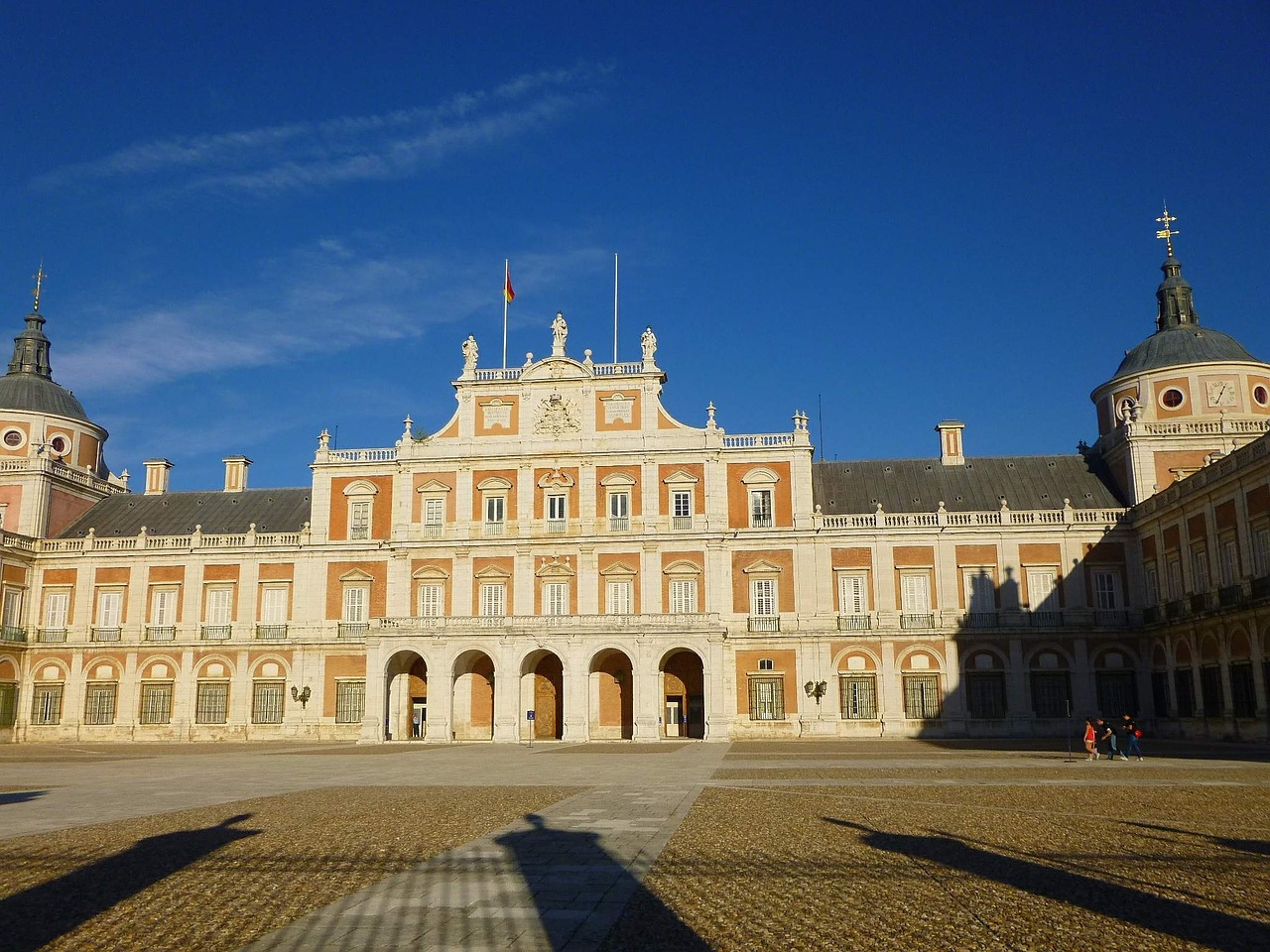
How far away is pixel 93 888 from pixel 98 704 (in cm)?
4946

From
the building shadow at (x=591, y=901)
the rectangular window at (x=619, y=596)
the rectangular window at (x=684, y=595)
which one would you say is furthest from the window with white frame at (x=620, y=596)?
the building shadow at (x=591, y=901)

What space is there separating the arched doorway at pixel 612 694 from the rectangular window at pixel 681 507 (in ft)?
22.2

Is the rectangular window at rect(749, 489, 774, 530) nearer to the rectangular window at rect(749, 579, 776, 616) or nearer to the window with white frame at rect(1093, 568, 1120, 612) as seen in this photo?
the rectangular window at rect(749, 579, 776, 616)

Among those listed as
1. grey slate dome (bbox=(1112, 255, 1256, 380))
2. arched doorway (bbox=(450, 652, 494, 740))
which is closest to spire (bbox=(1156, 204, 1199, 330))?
grey slate dome (bbox=(1112, 255, 1256, 380))

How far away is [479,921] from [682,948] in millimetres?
2008

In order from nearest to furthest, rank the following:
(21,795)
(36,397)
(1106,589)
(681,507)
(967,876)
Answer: (967,876)
(21,795)
(1106,589)
(681,507)
(36,397)

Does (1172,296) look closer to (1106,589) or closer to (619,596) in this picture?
(1106,589)

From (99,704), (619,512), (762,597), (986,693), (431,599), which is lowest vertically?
(99,704)

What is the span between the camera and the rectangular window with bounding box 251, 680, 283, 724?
177ft

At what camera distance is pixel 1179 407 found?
5297 centimetres

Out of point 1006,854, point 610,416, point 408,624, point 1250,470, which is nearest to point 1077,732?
point 1250,470

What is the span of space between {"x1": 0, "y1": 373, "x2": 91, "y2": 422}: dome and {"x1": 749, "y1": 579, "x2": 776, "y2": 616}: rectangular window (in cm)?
3907

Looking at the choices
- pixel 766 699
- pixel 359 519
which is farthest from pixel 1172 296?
pixel 359 519

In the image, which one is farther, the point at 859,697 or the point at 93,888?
the point at 859,697
